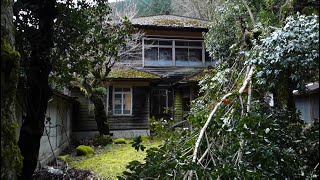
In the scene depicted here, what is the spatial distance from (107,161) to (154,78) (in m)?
7.96

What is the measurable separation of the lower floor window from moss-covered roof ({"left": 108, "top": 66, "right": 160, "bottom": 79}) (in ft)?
3.31

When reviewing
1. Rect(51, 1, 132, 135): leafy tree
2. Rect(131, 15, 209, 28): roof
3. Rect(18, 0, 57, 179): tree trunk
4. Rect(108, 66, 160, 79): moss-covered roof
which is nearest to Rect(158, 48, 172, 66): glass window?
Rect(131, 15, 209, 28): roof

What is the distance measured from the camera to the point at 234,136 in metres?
3.86

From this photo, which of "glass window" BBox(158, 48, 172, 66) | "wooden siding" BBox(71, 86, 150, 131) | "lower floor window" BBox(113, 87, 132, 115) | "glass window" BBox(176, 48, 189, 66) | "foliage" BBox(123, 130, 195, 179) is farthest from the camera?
"glass window" BBox(176, 48, 189, 66)

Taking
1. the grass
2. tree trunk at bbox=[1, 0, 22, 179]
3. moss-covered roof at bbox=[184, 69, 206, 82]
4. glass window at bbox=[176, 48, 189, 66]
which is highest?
glass window at bbox=[176, 48, 189, 66]

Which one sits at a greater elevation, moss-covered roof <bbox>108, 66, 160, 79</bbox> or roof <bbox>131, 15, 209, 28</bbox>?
roof <bbox>131, 15, 209, 28</bbox>

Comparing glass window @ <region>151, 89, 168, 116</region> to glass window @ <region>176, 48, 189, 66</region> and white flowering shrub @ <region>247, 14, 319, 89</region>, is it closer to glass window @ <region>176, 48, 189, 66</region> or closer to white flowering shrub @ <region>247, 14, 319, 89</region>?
glass window @ <region>176, 48, 189, 66</region>

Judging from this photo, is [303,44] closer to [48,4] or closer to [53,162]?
[48,4]

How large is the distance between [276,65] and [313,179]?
4.10 ft

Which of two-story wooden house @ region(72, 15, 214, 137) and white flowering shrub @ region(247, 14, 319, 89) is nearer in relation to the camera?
white flowering shrub @ region(247, 14, 319, 89)

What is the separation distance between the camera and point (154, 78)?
1794 cm

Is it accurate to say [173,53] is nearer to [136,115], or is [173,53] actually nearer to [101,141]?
[136,115]

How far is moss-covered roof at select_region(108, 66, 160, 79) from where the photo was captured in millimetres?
17781

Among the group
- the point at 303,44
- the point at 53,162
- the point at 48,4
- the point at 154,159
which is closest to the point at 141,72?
the point at 53,162
